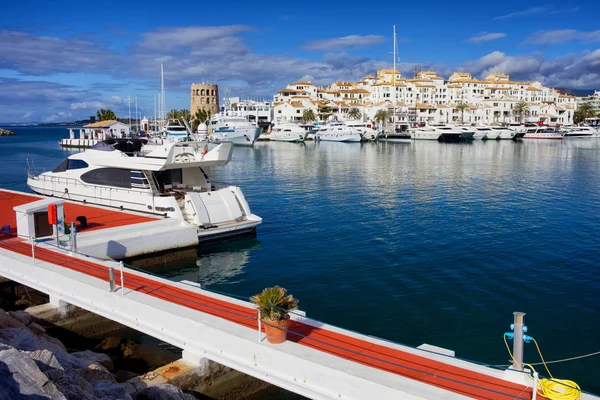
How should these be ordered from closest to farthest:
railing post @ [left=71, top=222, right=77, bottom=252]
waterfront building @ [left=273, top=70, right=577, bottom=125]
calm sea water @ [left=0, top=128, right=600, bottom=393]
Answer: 1. calm sea water @ [left=0, top=128, right=600, bottom=393]
2. railing post @ [left=71, top=222, right=77, bottom=252]
3. waterfront building @ [left=273, top=70, right=577, bottom=125]

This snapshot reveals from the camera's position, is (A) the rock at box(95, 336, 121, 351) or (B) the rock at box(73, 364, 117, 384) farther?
(A) the rock at box(95, 336, 121, 351)

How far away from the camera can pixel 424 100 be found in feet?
541

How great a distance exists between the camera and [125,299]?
35.8 ft

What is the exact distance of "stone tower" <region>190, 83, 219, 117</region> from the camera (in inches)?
5963

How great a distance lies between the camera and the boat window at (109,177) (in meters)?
22.6

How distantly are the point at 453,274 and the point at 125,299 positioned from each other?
10876 mm

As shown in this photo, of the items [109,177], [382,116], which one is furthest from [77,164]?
[382,116]

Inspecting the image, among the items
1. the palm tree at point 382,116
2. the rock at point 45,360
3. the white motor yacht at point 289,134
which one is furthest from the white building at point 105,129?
the rock at point 45,360

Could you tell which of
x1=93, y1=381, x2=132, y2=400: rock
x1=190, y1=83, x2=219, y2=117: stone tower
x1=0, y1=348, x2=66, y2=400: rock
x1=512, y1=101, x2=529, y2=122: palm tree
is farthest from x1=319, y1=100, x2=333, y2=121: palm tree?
x1=0, y1=348, x2=66, y2=400: rock

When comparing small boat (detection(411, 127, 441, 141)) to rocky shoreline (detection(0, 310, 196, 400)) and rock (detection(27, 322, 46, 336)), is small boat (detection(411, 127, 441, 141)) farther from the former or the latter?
rocky shoreline (detection(0, 310, 196, 400))

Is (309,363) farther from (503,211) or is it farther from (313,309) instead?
(503,211)

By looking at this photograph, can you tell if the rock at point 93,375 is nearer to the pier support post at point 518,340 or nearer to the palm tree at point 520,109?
the pier support post at point 518,340

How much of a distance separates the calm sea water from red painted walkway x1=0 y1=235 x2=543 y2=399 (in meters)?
3.71

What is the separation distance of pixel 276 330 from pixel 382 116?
134 metres
